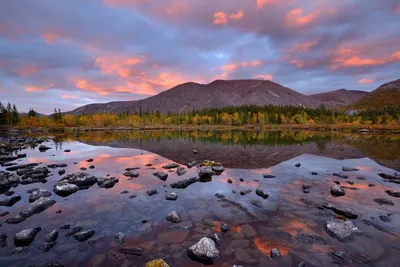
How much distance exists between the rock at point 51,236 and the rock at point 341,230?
16.9 metres

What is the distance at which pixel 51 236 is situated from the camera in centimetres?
1226

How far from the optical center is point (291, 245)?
458 inches

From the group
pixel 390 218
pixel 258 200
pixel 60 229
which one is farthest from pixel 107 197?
pixel 390 218

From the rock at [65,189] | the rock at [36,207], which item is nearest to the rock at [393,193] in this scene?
the rock at [36,207]

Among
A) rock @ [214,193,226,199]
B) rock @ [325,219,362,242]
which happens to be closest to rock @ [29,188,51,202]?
rock @ [214,193,226,199]

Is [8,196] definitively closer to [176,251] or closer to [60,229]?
[60,229]

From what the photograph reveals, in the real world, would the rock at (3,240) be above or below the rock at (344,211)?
above

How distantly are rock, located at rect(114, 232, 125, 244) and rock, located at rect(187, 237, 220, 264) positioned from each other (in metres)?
4.14

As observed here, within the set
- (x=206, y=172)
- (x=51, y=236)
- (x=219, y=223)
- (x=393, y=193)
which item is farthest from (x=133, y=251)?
(x=393, y=193)

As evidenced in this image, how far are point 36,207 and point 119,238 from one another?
30.5ft

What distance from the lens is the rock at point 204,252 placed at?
10289 millimetres

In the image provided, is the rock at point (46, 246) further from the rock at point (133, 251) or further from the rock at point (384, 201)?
the rock at point (384, 201)

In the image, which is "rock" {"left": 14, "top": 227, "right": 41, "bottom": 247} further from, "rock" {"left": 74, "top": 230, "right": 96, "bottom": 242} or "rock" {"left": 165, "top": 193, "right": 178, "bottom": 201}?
"rock" {"left": 165, "top": 193, "right": 178, "bottom": 201}

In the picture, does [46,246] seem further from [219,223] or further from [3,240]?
[219,223]
